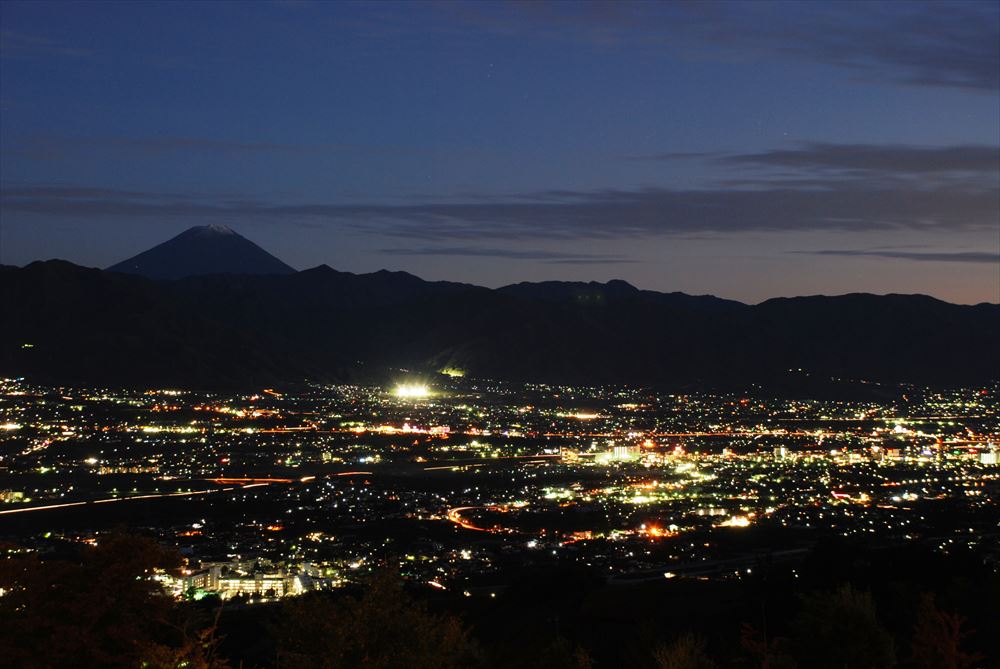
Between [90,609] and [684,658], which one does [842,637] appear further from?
[90,609]

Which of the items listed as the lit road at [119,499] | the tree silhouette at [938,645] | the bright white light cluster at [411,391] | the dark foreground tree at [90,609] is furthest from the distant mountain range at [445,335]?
the tree silhouette at [938,645]

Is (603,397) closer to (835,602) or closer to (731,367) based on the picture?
(731,367)

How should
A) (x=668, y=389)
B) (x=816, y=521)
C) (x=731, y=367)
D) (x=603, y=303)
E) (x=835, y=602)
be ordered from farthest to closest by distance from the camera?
(x=603, y=303)
(x=731, y=367)
(x=668, y=389)
(x=816, y=521)
(x=835, y=602)

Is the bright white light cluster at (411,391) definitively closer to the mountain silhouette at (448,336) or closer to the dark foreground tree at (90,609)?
the mountain silhouette at (448,336)

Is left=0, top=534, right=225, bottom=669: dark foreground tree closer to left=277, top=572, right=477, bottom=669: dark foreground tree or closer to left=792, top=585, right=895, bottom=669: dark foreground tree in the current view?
left=277, top=572, right=477, bottom=669: dark foreground tree

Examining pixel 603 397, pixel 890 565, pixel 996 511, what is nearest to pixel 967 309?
pixel 603 397

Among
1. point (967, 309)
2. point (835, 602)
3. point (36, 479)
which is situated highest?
point (967, 309)

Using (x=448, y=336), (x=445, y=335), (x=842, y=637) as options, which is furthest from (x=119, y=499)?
(x=445, y=335)
